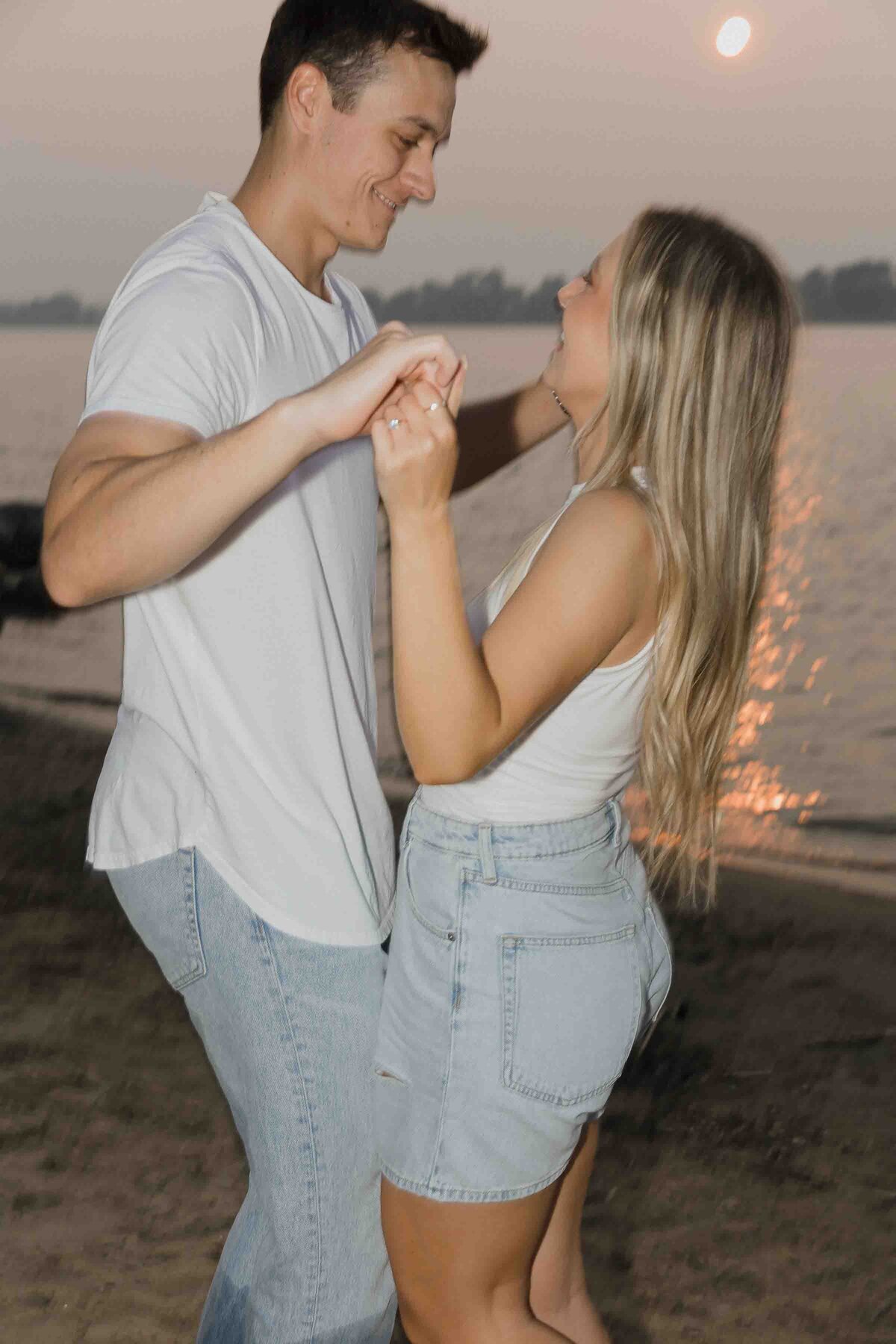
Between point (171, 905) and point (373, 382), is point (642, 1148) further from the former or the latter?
point (373, 382)

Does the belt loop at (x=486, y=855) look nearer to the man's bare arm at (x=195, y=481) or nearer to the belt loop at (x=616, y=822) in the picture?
the belt loop at (x=616, y=822)

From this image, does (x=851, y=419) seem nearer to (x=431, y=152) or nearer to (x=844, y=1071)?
(x=844, y=1071)

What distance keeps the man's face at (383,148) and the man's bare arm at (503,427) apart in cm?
39

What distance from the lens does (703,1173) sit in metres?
3.67

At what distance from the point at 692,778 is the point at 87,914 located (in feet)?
12.8

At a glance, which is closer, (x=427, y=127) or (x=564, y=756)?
(x=564, y=756)

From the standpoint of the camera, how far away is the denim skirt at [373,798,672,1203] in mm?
1740

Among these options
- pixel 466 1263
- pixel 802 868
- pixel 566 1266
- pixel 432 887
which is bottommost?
pixel 802 868

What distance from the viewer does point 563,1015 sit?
5.74 feet

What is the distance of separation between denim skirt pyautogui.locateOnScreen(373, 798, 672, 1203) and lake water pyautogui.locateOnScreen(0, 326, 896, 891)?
1.91 feet

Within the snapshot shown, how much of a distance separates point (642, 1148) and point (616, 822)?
2.18m

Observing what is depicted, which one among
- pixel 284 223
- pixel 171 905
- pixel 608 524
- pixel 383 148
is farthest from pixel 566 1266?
pixel 383 148

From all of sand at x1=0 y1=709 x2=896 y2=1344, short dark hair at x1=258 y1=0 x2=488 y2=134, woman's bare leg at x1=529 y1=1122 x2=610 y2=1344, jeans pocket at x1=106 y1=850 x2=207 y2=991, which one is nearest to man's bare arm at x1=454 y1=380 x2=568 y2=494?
short dark hair at x1=258 y1=0 x2=488 y2=134

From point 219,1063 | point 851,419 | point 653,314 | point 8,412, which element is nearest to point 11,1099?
point 219,1063
